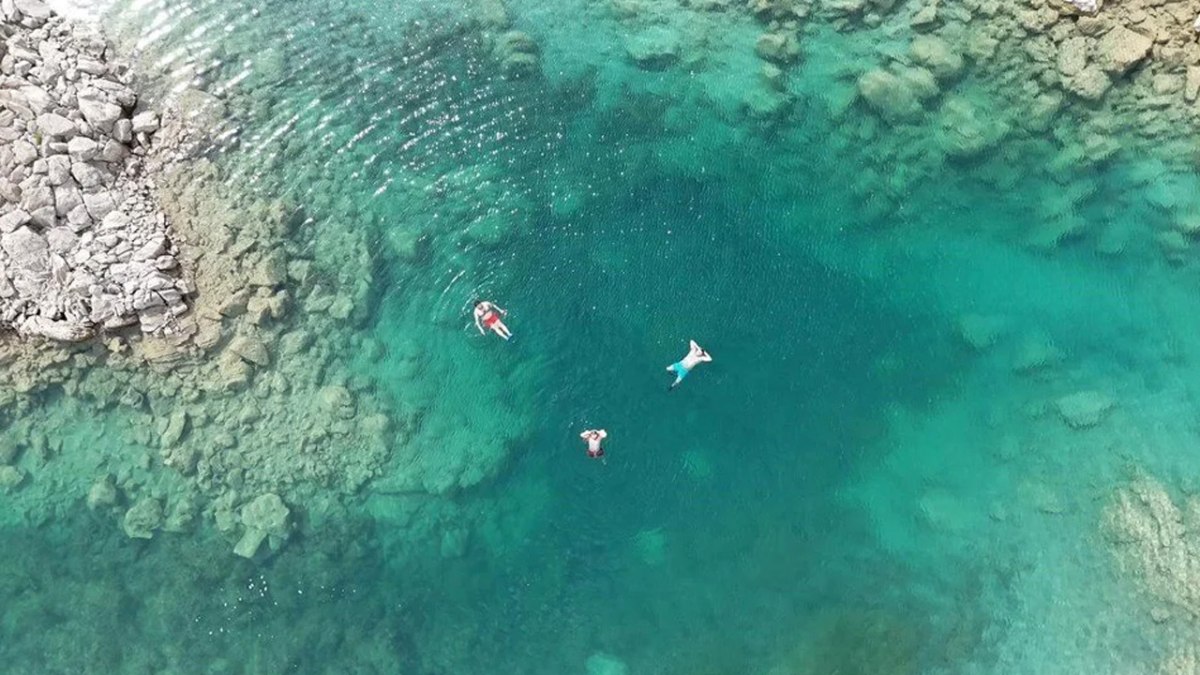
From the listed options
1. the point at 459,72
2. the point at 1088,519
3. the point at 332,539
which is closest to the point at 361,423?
the point at 332,539

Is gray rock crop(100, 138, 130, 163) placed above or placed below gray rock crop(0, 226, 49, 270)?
above

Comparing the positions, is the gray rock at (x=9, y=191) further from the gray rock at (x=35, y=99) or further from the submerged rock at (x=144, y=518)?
the submerged rock at (x=144, y=518)

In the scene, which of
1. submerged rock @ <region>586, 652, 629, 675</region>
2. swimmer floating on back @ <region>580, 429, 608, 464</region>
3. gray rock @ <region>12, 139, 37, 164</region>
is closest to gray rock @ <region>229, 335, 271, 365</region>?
gray rock @ <region>12, 139, 37, 164</region>

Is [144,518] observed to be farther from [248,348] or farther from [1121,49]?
[1121,49]

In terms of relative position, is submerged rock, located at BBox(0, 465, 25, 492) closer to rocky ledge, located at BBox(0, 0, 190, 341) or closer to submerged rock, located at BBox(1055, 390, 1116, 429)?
rocky ledge, located at BBox(0, 0, 190, 341)

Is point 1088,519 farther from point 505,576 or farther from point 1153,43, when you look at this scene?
point 505,576

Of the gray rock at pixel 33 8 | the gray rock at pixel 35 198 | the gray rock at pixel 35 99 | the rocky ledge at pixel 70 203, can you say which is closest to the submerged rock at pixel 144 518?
the rocky ledge at pixel 70 203
